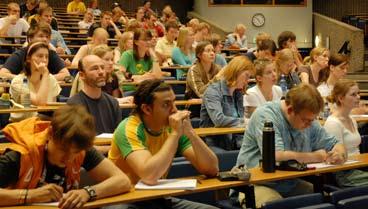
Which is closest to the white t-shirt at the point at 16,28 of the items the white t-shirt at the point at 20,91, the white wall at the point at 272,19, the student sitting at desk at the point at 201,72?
the student sitting at desk at the point at 201,72

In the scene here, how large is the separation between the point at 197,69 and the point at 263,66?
3.66ft

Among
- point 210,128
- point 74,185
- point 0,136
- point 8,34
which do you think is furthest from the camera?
point 8,34

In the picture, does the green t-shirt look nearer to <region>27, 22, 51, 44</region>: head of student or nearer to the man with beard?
<region>27, 22, 51, 44</region>: head of student

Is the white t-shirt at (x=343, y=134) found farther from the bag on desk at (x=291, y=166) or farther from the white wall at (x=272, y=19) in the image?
the white wall at (x=272, y=19)

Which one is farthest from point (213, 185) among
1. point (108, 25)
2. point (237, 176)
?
→ point (108, 25)

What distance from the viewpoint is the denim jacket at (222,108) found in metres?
4.62

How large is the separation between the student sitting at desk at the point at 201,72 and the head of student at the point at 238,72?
3.45ft

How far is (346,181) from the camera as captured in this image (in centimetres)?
362

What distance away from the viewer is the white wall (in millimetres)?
16516

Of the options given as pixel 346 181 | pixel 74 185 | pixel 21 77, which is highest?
pixel 21 77

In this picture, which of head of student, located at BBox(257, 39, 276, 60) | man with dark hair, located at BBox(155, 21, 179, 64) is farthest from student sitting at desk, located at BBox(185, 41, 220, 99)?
man with dark hair, located at BBox(155, 21, 179, 64)

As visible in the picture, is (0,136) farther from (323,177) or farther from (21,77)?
(323,177)

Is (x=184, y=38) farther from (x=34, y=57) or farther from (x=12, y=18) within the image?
(x=34, y=57)

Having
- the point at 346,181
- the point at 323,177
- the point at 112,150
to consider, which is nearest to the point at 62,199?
the point at 112,150
